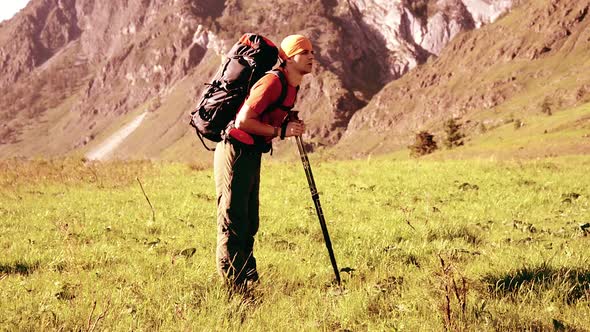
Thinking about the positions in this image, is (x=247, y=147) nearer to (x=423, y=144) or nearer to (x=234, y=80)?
(x=234, y=80)

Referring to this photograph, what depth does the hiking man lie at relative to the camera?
5465mm

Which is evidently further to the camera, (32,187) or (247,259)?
(32,187)

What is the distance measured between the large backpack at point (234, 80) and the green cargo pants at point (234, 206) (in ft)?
1.12

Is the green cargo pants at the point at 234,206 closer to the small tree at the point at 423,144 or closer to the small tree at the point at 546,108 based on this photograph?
the small tree at the point at 423,144

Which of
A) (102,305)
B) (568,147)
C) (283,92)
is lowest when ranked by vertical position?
(568,147)

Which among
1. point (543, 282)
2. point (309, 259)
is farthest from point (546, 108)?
point (543, 282)

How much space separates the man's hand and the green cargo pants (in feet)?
1.98

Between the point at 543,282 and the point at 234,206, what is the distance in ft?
12.1

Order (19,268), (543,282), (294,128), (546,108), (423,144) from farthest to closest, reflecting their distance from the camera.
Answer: (546,108) → (423,144) → (19,268) → (294,128) → (543,282)

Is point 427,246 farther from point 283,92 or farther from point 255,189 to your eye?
point 283,92

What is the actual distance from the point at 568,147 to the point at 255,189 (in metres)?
44.8

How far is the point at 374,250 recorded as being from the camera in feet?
24.7

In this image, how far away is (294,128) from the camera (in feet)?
18.3

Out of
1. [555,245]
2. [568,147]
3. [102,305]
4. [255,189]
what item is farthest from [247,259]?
[568,147]
